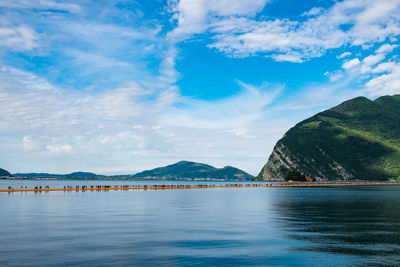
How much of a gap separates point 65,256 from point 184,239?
39.5ft

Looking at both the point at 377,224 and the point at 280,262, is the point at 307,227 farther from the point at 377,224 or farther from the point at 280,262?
the point at 280,262

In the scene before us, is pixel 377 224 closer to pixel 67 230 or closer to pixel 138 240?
pixel 138 240

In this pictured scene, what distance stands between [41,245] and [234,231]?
2013 centimetres

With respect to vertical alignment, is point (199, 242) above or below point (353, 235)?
above

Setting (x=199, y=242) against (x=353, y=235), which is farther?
(x=353, y=235)

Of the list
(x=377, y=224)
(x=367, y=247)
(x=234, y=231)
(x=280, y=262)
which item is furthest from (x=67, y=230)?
(x=377, y=224)

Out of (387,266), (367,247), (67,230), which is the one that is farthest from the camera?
(67,230)

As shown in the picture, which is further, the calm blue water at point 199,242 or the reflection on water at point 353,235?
the reflection on water at point 353,235

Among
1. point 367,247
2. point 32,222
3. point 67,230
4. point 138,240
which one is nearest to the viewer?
point 367,247

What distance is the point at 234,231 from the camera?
41.8 metres

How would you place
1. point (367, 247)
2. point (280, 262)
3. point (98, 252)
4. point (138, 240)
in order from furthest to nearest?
1. point (138, 240)
2. point (367, 247)
3. point (98, 252)
4. point (280, 262)

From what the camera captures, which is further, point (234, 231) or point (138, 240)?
point (234, 231)

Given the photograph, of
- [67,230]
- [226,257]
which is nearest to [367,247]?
[226,257]

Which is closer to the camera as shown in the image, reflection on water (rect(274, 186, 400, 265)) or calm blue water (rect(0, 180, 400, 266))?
calm blue water (rect(0, 180, 400, 266))
